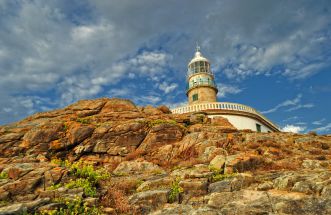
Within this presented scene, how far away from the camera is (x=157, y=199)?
12102mm

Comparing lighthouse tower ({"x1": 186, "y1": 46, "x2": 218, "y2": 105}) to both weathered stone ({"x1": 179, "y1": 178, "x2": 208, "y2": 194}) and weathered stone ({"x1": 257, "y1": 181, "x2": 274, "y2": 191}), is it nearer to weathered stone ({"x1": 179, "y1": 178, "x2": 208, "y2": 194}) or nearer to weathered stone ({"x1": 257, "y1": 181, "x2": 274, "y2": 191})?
weathered stone ({"x1": 179, "y1": 178, "x2": 208, "y2": 194})

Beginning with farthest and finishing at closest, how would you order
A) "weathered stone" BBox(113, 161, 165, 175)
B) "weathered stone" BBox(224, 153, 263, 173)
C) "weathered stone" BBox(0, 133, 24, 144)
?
"weathered stone" BBox(0, 133, 24, 144) < "weathered stone" BBox(113, 161, 165, 175) < "weathered stone" BBox(224, 153, 263, 173)

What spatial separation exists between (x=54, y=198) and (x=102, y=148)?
26.9ft

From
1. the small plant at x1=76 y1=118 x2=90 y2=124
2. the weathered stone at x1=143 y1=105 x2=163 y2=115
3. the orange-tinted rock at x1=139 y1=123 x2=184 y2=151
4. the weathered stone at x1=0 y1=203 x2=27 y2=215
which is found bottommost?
the weathered stone at x1=0 y1=203 x2=27 y2=215

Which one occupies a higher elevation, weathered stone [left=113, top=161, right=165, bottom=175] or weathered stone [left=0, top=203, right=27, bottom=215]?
weathered stone [left=113, top=161, right=165, bottom=175]

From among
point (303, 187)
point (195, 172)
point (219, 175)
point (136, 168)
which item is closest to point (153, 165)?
point (136, 168)

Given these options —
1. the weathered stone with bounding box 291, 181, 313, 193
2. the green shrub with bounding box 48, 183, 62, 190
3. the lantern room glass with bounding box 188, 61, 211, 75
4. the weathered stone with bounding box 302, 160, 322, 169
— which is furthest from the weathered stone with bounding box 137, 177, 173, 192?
the lantern room glass with bounding box 188, 61, 211, 75

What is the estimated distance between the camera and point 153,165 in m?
17.9

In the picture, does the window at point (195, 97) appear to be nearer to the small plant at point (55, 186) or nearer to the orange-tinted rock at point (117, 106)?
the orange-tinted rock at point (117, 106)

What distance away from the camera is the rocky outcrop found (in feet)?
35.7

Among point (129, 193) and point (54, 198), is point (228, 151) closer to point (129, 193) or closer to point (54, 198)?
point (129, 193)

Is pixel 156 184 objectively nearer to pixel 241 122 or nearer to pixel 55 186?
pixel 55 186

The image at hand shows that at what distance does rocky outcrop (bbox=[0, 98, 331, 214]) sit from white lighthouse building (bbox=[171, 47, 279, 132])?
30.5ft

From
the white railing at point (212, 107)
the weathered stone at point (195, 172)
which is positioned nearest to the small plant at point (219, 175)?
the weathered stone at point (195, 172)
